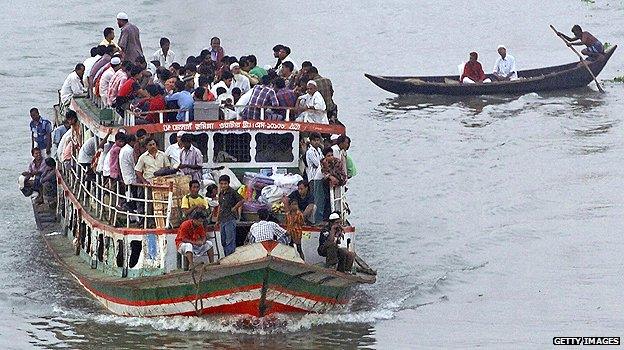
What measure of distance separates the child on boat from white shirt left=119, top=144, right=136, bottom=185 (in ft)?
7.19

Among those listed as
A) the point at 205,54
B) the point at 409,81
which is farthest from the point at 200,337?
the point at 409,81

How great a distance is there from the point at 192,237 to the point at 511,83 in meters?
18.9

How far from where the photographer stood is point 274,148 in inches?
870

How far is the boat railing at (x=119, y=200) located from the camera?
20.9 meters

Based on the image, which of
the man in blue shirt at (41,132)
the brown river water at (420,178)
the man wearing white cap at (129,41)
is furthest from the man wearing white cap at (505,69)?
the man in blue shirt at (41,132)

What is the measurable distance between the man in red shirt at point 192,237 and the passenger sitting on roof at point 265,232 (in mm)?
646

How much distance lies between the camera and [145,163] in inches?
830

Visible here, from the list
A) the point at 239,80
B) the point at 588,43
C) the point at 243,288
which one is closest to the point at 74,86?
the point at 239,80

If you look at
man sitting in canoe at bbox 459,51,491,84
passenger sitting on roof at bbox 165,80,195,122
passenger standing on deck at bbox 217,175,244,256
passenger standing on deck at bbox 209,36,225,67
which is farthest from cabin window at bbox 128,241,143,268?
man sitting in canoe at bbox 459,51,491,84

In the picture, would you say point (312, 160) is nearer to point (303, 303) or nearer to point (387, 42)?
point (303, 303)

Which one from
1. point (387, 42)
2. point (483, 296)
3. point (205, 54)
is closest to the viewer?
point (483, 296)

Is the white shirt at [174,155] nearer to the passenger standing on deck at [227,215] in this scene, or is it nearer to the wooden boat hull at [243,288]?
the passenger standing on deck at [227,215]

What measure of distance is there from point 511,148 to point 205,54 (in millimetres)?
9909

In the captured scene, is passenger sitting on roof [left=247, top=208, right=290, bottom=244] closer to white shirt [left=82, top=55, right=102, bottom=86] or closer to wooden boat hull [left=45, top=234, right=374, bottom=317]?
wooden boat hull [left=45, top=234, right=374, bottom=317]
